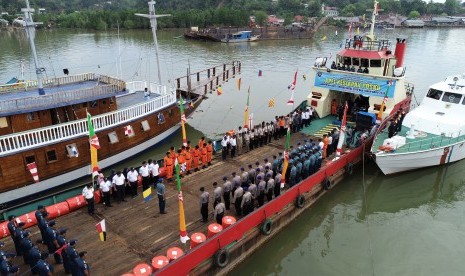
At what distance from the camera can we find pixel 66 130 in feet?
50.2

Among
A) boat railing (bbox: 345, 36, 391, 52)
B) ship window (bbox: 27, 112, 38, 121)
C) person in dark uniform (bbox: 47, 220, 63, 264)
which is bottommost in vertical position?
person in dark uniform (bbox: 47, 220, 63, 264)

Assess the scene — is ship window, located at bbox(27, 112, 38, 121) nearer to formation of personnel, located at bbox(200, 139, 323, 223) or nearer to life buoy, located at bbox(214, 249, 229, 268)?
formation of personnel, located at bbox(200, 139, 323, 223)

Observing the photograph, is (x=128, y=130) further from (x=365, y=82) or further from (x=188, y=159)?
(x=365, y=82)

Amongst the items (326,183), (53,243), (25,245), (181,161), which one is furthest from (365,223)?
(25,245)

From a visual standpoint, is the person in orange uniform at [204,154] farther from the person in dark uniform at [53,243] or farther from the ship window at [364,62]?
the ship window at [364,62]

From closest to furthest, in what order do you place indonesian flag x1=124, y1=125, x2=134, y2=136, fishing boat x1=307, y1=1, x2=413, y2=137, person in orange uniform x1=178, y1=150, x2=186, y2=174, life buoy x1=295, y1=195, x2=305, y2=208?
life buoy x1=295, y1=195, x2=305, y2=208, person in orange uniform x1=178, y1=150, x2=186, y2=174, indonesian flag x1=124, y1=125, x2=134, y2=136, fishing boat x1=307, y1=1, x2=413, y2=137

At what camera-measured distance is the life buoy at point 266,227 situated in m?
11.8

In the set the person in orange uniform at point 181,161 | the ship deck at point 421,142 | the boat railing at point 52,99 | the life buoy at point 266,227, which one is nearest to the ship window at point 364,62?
the ship deck at point 421,142

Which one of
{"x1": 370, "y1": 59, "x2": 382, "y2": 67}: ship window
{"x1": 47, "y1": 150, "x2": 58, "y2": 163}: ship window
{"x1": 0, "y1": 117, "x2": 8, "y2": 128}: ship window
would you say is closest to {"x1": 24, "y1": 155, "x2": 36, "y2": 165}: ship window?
{"x1": 47, "y1": 150, "x2": 58, "y2": 163}: ship window

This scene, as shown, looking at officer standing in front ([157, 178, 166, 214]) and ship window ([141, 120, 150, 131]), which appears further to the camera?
ship window ([141, 120, 150, 131])

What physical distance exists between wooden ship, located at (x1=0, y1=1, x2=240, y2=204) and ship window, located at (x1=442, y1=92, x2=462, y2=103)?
49.7 ft

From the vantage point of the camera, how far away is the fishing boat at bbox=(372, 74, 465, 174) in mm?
16375

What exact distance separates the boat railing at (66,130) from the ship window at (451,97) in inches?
612

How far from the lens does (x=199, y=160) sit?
50.5 feet
